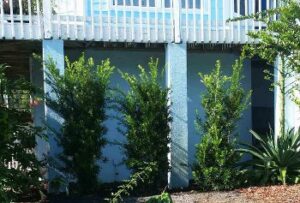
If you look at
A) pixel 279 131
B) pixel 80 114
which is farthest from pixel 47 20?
pixel 279 131

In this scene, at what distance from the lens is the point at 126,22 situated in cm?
909

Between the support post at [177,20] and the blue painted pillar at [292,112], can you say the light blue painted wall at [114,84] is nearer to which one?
the support post at [177,20]

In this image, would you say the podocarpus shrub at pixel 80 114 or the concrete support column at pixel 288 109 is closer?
the podocarpus shrub at pixel 80 114

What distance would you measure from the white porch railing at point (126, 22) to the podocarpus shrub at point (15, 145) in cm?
124

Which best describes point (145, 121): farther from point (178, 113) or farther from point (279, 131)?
point (279, 131)

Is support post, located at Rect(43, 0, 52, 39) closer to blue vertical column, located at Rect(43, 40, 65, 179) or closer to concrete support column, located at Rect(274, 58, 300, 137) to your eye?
blue vertical column, located at Rect(43, 40, 65, 179)

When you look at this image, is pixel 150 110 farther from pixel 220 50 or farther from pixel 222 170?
pixel 220 50

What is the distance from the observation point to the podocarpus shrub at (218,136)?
28.1 feet

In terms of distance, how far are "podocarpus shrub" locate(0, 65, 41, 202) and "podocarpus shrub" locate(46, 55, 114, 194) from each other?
1.82 ft

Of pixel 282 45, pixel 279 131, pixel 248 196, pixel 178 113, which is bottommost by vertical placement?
pixel 248 196

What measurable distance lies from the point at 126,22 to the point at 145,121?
191 centimetres

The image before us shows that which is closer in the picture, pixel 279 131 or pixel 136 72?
pixel 279 131

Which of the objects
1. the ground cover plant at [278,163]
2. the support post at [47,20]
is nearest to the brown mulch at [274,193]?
the ground cover plant at [278,163]

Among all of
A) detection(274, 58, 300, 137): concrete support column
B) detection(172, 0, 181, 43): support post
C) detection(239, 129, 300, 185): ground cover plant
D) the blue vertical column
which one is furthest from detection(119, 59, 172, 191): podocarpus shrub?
detection(274, 58, 300, 137): concrete support column
